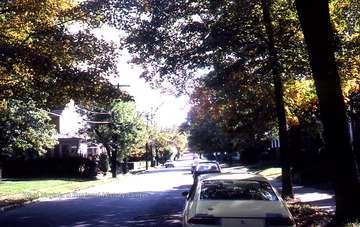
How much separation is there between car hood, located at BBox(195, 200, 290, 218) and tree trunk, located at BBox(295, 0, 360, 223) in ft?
8.50

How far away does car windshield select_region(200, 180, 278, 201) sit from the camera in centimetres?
674

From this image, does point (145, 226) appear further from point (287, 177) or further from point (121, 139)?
point (121, 139)

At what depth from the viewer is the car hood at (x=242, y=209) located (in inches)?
236

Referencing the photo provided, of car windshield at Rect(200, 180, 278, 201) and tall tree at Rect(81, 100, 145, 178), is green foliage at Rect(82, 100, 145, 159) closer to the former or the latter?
tall tree at Rect(81, 100, 145, 178)

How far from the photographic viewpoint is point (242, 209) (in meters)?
6.14

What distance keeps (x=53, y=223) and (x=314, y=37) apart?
8.65 m

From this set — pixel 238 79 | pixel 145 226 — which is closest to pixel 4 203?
pixel 145 226

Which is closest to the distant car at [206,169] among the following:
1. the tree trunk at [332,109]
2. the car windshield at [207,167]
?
the car windshield at [207,167]

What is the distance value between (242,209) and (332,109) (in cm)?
359

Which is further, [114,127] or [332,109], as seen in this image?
[114,127]

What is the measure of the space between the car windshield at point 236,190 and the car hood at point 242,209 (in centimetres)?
23

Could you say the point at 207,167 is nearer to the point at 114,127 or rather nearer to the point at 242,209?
the point at 114,127

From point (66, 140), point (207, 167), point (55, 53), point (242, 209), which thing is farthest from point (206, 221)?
point (66, 140)

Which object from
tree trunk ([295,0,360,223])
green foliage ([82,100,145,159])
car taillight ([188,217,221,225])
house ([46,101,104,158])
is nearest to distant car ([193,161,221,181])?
green foliage ([82,100,145,159])
